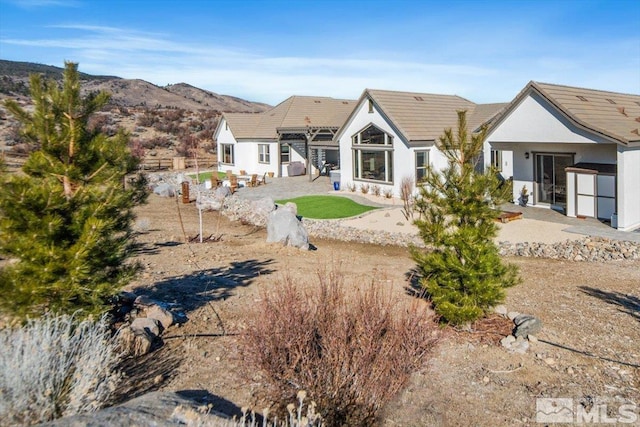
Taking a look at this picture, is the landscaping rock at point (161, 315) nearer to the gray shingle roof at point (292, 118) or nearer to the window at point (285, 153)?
the gray shingle roof at point (292, 118)

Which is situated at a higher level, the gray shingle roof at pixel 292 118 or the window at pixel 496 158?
the gray shingle roof at pixel 292 118

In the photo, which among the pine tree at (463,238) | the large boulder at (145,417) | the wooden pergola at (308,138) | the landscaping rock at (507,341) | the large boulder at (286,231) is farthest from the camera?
the wooden pergola at (308,138)

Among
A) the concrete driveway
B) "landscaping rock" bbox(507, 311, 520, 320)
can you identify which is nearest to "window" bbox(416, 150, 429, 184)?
the concrete driveway

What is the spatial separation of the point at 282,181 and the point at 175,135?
1042 inches

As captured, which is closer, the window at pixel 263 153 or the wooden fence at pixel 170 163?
the window at pixel 263 153

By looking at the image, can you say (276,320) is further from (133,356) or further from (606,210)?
(606,210)

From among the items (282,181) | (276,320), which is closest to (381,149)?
(282,181)

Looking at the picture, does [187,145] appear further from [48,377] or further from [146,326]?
[48,377]

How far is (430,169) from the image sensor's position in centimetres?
839

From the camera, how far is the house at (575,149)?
16844 mm

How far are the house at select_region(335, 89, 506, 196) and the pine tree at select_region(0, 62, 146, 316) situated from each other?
60.6 feet

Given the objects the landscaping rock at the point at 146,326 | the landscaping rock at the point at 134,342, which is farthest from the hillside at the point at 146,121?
the landscaping rock at the point at 134,342

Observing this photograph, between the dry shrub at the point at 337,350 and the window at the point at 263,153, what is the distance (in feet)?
100

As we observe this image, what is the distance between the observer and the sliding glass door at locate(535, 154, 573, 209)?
19.9m
